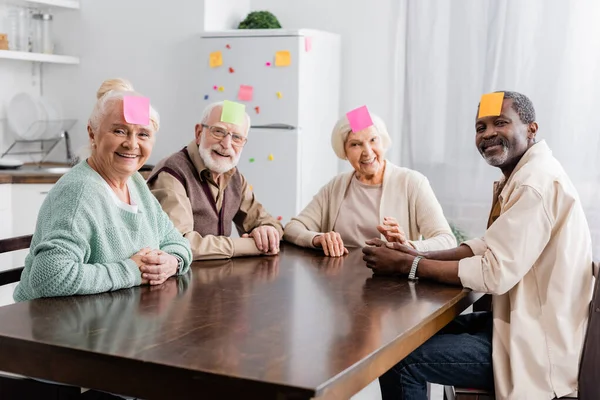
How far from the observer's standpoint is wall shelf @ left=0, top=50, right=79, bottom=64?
15.2ft

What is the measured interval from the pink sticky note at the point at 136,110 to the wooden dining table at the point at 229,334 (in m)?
0.45

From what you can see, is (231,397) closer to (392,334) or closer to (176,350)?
(176,350)

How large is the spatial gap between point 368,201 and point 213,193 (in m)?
0.60

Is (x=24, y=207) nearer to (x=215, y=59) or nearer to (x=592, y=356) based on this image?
(x=215, y=59)

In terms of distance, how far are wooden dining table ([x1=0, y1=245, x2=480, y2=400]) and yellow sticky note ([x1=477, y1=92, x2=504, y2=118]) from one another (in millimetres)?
558

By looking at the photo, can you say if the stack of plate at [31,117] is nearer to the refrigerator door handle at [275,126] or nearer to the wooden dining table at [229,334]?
the refrigerator door handle at [275,126]

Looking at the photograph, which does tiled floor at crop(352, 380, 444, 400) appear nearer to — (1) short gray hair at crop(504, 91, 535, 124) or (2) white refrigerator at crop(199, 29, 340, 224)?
(2) white refrigerator at crop(199, 29, 340, 224)

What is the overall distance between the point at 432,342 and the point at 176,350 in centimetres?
101

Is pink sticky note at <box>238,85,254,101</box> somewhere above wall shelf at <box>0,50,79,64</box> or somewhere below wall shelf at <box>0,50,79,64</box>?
below

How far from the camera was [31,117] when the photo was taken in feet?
16.4

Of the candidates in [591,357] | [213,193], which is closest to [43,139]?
[213,193]

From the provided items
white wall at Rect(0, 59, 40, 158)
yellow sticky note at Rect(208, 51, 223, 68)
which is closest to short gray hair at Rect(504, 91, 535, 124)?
yellow sticky note at Rect(208, 51, 223, 68)

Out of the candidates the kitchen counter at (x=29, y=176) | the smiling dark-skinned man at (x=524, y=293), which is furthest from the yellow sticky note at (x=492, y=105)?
the kitchen counter at (x=29, y=176)

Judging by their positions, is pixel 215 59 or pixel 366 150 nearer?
pixel 366 150
